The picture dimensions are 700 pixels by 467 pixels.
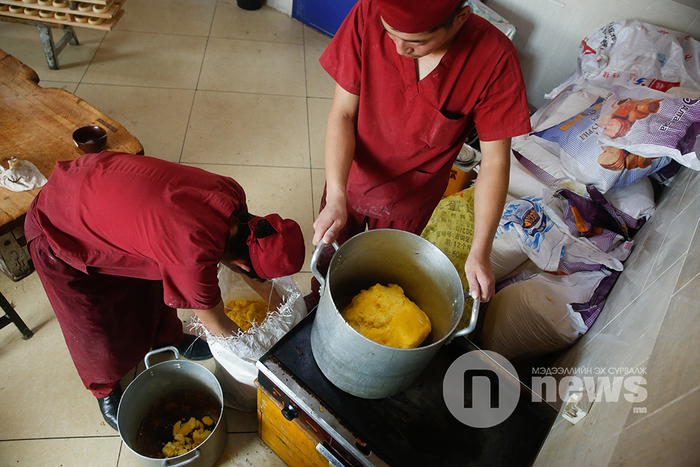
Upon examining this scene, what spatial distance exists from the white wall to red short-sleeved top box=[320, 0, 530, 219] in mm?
1719

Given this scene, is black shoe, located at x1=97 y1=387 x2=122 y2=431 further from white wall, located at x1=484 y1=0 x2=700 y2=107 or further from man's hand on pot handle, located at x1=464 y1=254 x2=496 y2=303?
white wall, located at x1=484 y1=0 x2=700 y2=107

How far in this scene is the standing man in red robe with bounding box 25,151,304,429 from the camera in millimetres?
1021

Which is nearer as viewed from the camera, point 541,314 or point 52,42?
point 541,314

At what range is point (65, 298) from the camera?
126 centimetres

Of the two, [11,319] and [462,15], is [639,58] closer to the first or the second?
[462,15]

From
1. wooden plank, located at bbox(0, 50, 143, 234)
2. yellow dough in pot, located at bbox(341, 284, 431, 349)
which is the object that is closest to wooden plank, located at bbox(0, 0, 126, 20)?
wooden plank, located at bbox(0, 50, 143, 234)

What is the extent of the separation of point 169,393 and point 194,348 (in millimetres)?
304

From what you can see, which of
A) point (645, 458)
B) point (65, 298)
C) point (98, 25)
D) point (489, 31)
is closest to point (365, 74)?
point (489, 31)

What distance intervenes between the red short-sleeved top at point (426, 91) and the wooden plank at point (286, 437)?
846 mm

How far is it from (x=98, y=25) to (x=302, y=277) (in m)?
2.17

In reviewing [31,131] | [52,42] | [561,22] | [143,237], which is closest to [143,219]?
[143,237]

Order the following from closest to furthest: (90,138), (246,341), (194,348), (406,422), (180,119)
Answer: (406,422) < (246,341) < (90,138) < (194,348) < (180,119)

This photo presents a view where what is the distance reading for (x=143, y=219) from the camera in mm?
1016

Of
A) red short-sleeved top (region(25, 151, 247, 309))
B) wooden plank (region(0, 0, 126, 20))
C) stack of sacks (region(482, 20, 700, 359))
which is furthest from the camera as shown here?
wooden plank (region(0, 0, 126, 20))
